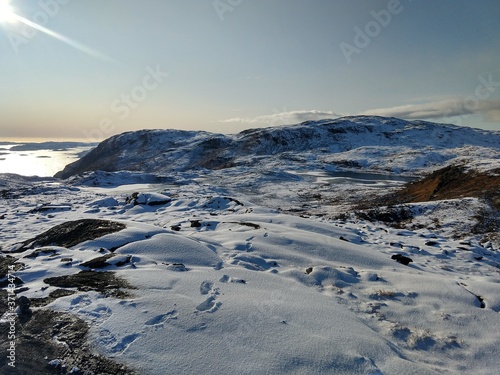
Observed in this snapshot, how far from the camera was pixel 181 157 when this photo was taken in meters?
115

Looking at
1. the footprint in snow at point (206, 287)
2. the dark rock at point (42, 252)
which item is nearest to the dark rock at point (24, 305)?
the footprint in snow at point (206, 287)

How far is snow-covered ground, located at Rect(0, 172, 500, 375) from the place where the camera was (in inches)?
188

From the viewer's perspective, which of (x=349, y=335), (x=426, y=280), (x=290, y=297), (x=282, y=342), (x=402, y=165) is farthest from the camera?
(x=402, y=165)

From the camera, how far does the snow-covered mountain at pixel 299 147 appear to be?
96.5 meters

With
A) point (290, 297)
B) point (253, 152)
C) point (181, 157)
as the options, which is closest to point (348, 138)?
point (253, 152)

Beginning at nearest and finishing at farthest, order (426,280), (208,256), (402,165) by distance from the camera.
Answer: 1. (426,280)
2. (208,256)
3. (402,165)

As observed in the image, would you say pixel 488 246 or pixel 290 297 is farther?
pixel 488 246

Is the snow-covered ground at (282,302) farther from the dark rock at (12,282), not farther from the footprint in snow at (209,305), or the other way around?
the dark rock at (12,282)

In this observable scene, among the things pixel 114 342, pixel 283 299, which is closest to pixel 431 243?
pixel 283 299

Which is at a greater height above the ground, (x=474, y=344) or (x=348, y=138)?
(x=348, y=138)

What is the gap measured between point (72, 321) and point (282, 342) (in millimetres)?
3962

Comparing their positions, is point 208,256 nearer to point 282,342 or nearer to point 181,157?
point 282,342

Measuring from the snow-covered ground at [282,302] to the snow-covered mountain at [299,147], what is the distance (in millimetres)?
75859

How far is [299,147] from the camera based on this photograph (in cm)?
12475
